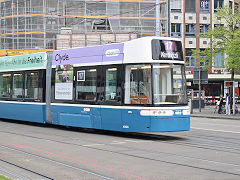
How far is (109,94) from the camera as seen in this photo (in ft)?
46.8

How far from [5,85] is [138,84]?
30.3 feet

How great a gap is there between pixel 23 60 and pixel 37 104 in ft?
8.22

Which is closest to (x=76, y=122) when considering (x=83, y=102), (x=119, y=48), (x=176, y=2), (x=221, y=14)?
(x=83, y=102)

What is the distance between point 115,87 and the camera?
45.8 ft

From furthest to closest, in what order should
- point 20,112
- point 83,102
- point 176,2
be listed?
point 176,2
point 20,112
point 83,102

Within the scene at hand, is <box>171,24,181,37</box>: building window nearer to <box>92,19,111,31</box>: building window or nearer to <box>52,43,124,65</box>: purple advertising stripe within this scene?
<box>92,19,111,31</box>: building window

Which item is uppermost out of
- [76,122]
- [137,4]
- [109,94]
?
[137,4]

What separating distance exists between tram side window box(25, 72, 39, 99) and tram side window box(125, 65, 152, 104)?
5605mm

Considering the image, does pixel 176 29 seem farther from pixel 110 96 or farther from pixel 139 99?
pixel 139 99

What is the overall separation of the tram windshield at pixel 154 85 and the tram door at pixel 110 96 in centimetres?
42

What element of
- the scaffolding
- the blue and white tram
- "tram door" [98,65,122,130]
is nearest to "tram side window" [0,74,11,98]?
the blue and white tram

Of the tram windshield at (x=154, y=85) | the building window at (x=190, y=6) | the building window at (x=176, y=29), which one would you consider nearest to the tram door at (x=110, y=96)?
the tram windshield at (x=154, y=85)

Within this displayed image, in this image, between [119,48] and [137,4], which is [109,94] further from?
[137,4]

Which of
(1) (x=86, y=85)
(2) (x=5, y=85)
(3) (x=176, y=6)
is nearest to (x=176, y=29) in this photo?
(3) (x=176, y=6)
